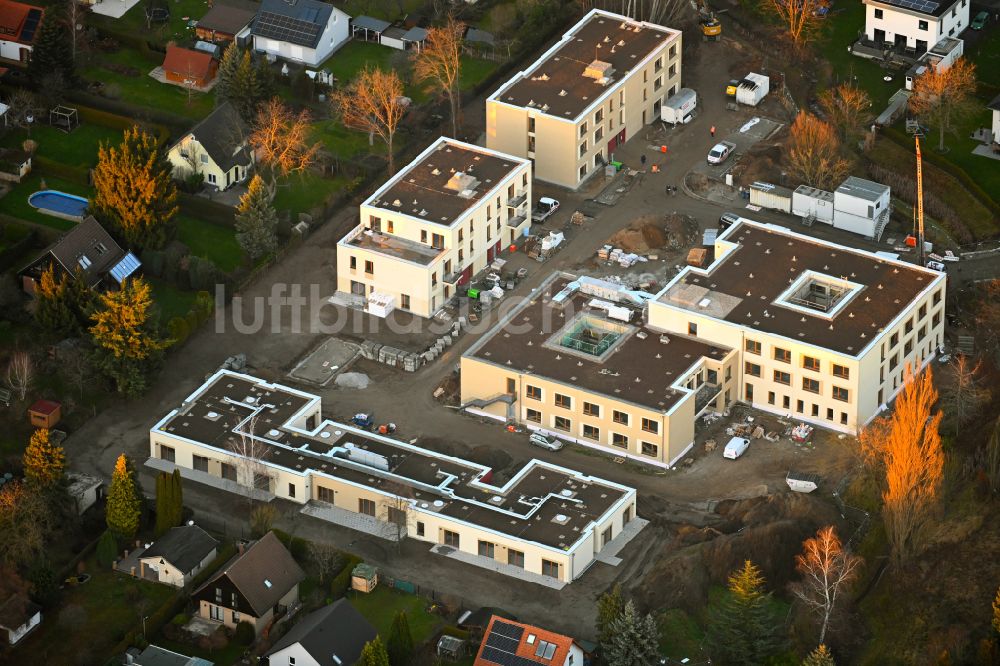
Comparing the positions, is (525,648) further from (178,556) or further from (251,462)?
(251,462)

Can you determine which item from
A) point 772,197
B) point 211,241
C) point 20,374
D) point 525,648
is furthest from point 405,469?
point 772,197

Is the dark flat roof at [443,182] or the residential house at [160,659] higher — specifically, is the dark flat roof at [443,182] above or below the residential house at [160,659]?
above

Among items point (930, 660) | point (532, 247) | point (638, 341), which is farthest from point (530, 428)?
point (930, 660)

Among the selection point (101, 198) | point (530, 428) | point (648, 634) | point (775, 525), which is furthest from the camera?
point (101, 198)

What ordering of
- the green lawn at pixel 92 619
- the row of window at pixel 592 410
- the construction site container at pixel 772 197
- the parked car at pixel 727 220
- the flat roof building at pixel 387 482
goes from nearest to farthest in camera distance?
the green lawn at pixel 92 619
the flat roof building at pixel 387 482
the row of window at pixel 592 410
the parked car at pixel 727 220
the construction site container at pixel 772 197

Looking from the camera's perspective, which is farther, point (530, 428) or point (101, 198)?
point (101, 198)

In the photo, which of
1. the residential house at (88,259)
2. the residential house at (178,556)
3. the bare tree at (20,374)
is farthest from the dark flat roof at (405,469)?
the residential house at (88,259)

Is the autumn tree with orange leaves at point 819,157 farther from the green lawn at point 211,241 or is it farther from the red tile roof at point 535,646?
the red tile roof at point 535,646

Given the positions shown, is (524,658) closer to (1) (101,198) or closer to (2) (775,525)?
(2) (775,525)
